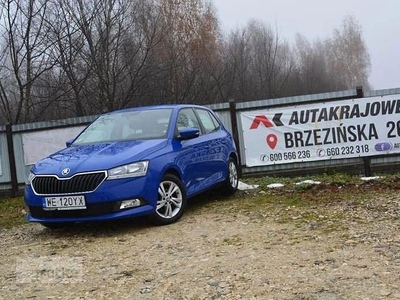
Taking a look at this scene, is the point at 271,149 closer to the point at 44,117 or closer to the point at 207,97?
the point at 44,117

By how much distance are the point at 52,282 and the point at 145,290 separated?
912 mm

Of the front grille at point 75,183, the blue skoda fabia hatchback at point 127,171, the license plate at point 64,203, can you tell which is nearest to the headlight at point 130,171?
the blue skoda fabia hatchback at point 127,171

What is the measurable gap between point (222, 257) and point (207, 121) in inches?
147

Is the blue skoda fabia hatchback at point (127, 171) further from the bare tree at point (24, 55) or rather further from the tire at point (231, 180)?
the bare tree at point (24, 55)

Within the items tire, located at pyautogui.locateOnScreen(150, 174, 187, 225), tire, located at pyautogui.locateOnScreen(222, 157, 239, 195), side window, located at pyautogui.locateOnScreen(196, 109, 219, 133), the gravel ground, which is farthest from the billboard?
tire, located at pyautogui.locateOnScreen(150, 174, 187, 225)

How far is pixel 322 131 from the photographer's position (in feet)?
32.1

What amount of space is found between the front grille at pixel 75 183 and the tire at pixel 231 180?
280cm

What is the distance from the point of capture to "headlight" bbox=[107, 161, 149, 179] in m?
5.56

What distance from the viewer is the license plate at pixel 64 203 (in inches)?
218

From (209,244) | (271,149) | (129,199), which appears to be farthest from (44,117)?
(209,244)

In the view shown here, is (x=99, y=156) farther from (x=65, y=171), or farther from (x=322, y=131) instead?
(x=322, y=131)

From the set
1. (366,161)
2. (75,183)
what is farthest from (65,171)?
(366,161)

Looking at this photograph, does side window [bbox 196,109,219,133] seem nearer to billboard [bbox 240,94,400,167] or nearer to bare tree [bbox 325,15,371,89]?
billboard [bbox 240,94,400,167]

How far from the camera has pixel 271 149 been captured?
1009 cm
